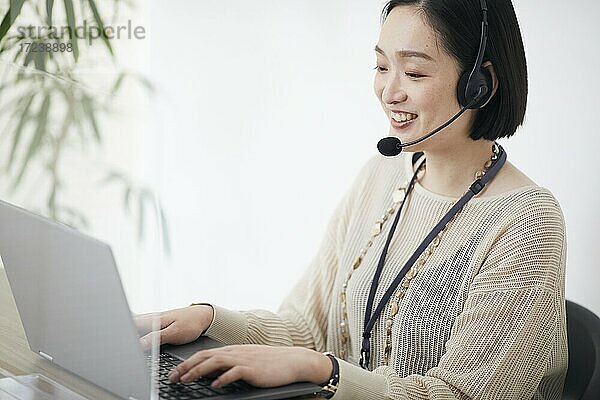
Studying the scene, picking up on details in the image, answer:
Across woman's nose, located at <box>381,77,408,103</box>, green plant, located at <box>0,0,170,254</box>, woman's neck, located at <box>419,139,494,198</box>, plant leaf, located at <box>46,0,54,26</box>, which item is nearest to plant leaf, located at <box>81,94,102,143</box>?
green plant, located at <box>0,0,170,254</box>

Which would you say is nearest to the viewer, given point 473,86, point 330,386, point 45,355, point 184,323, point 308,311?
point 45,355

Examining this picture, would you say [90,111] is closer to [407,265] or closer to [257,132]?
[407,265]

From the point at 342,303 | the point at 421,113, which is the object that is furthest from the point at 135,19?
the point at 342,303

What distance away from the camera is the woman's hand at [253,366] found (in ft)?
3.79

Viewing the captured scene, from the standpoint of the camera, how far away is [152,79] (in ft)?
3.20

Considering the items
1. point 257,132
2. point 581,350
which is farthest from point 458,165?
point 257,132

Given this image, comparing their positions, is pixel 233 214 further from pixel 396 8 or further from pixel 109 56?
pixel 109 56

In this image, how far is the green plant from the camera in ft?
3.24

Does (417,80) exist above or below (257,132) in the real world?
above

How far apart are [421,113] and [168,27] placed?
1.26m

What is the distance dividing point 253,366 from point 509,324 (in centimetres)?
45

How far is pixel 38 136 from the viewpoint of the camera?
1044 mm

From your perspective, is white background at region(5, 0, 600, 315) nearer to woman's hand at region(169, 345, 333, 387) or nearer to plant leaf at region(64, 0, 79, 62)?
woman's hand at region(169, 345, 333, 387)

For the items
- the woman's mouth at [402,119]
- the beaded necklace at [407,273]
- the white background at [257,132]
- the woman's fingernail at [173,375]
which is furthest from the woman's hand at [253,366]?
the white background at [257,132]
